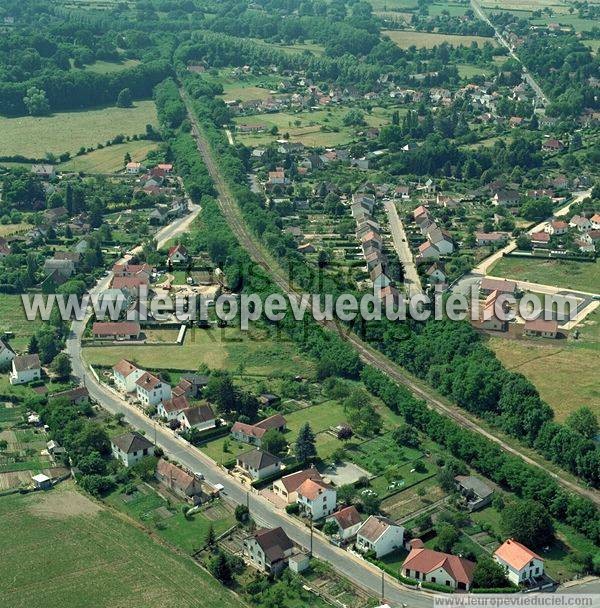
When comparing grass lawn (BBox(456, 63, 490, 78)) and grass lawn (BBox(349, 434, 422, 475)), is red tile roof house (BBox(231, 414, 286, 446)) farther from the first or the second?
grass lawn (BBox(456, 63, 490, 78))

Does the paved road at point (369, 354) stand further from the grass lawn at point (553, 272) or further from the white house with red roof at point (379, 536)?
the grass lawn at point (553, 272)

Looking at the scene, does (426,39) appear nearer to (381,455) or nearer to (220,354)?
(220,354)

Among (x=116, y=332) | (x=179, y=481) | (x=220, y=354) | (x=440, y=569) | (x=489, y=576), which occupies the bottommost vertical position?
(x=489, y=576)

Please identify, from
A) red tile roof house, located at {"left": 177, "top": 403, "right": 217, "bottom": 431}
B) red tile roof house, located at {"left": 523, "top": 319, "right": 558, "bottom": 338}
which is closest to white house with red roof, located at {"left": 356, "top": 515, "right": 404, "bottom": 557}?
red tile roof house, located at {"left": 177, "top": 403, "right": 217, "bottom": 431}

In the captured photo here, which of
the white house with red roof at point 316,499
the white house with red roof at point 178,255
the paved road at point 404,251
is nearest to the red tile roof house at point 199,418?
the white house with red roof at point 316,499

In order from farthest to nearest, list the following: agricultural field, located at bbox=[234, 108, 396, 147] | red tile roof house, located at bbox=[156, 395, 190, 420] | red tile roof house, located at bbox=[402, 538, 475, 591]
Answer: agricultural field, located at bbox=[234, 108, 396, 147]
red tile roof house, located at bbox=[156, 395, 190, 420]
red tile roof house, located at bbox=[402, 538, 475, 591]

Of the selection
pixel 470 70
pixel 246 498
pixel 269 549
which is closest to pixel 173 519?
pixel 246 498

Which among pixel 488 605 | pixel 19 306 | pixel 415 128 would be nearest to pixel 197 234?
pixel 19 306
